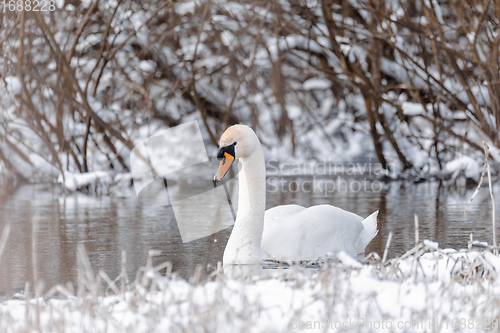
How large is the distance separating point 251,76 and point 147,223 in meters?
5.33

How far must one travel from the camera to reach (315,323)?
3.15 metres

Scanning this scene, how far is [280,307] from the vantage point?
324cm

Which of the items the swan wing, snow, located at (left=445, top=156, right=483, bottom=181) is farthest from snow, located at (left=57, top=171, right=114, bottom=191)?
A: the swan wing

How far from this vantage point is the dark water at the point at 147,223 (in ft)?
18.0

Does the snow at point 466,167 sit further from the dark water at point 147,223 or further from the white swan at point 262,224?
the white swan at point 262,224

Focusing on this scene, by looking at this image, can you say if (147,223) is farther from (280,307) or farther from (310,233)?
(280,307)

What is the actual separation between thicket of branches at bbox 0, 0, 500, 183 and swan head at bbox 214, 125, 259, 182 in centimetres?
542

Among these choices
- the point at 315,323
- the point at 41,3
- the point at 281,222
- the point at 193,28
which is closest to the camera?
the point at 315,323

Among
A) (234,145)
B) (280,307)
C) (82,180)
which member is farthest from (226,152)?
(82,180)

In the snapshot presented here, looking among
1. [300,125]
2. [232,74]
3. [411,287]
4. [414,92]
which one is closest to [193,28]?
[232,74]

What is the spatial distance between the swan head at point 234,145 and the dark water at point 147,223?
Answer: 0.78m

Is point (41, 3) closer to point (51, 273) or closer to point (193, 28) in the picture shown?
point (193, 28)

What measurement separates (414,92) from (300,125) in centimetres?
249

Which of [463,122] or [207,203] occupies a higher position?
[463,122]
